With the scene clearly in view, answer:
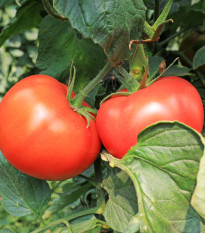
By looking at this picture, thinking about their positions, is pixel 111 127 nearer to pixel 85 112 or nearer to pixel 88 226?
pixel 85 112

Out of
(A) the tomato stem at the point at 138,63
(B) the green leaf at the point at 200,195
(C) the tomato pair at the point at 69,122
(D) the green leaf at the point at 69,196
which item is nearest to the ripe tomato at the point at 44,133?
(C) the tomato pair at the point at 69,122

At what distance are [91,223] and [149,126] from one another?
0.26m

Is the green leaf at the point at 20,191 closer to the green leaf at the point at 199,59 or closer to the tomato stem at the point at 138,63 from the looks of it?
the tomato stem at the point at 138,63

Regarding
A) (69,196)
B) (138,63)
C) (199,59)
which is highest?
(138,63)

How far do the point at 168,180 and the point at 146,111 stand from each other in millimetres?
95

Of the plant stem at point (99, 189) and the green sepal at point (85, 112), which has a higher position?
the green sepal at point (85, 112)

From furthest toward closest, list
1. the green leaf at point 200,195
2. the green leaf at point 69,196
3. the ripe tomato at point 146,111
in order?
the green leaf at point 69,196 → the ripe tomato at point 146,111 → the green leaf at point 200,195

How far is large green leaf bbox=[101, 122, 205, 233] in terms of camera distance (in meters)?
0.41

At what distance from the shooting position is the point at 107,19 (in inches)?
17.5

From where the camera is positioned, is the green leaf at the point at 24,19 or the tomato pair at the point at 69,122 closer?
the tomato pair at the point at 69,122

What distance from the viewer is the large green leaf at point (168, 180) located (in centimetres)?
41

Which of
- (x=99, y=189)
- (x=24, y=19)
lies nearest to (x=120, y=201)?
(x=99, y=189)

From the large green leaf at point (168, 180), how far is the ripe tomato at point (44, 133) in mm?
117

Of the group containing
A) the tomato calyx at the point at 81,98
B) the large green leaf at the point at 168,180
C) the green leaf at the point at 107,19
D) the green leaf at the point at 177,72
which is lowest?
the green leaf at the point at 177,72
